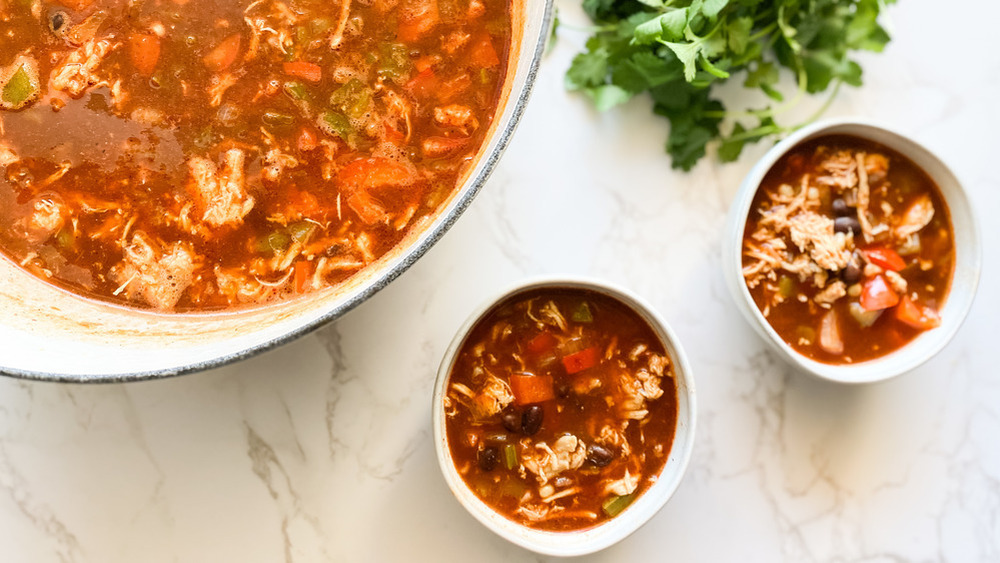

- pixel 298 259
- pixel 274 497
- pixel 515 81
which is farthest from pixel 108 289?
pixel 515 81

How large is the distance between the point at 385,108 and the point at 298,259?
0.51 metres

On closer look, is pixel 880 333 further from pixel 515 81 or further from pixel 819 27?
pixel 515 81

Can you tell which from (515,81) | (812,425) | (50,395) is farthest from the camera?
(812,425)

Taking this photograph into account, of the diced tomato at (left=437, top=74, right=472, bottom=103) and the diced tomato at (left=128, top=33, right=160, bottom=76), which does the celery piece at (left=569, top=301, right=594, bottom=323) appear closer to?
the diced tomato at (left=437, top=74, right=472, bottom=103)

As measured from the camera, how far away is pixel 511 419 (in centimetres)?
266

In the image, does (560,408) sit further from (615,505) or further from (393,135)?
(393,135)

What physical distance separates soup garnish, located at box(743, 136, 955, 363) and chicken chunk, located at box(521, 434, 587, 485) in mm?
767

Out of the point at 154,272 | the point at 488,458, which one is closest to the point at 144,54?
the point at 154,272

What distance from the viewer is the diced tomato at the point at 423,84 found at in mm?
2574

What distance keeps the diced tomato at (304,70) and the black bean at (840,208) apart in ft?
5.57

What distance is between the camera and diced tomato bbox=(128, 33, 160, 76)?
101 inches

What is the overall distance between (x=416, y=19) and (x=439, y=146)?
401 mm

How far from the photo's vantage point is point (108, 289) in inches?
101

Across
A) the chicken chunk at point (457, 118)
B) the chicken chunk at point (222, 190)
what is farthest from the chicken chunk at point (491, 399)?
the chicken chunk at point (222, 190)
